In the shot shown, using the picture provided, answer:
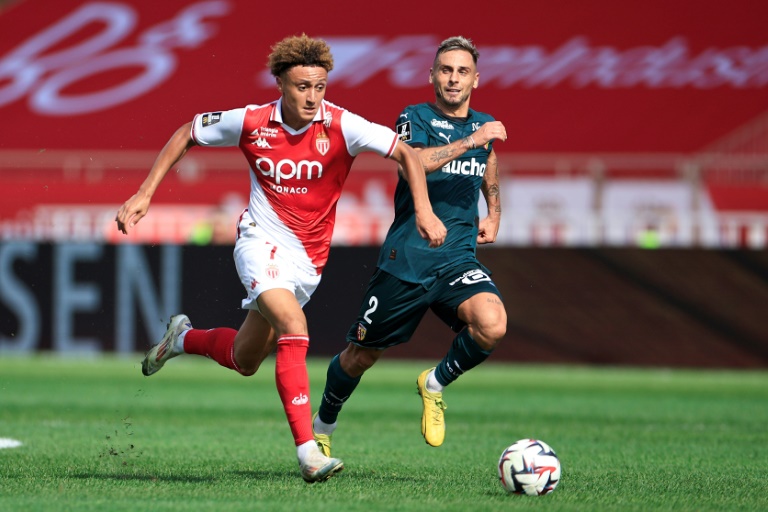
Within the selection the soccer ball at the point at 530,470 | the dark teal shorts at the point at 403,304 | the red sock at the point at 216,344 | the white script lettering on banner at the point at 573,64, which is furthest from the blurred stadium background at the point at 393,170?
the soccer ball at the point at 530,470

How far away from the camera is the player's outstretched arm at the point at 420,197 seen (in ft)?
20.9

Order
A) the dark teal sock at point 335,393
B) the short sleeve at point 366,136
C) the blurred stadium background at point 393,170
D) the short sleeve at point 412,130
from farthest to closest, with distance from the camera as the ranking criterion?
the blurred stadium background at point 393,170
the dark teal sock at point 335,393
the short sleeve at point 412,130
the short sleeve at point 366,136

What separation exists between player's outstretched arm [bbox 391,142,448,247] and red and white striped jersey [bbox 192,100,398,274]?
79 mm

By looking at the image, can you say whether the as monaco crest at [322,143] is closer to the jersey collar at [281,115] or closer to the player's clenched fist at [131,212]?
the jersey collar at [281,115]

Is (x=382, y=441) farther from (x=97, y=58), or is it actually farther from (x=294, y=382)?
(x=97, y=58)

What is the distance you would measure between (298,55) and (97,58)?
25.6 m

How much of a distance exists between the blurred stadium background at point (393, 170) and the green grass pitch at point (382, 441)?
0.81 m

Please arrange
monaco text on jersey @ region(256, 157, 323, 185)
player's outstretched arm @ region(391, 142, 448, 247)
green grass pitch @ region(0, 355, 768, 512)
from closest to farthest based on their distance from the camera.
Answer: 1. green grass pitch @ region(0, 355, 768, 512)
2. player's outstretched arm @ region(391, 142, 448, 247)
3. monaco text on jersey @ region(256, 157, 323, 185)

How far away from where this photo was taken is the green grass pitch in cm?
611

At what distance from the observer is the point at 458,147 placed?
23.2ft

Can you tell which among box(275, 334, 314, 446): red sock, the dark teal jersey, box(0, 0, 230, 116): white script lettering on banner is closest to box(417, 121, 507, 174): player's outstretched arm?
the dark teal jersey

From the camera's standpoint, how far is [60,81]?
3095 cm

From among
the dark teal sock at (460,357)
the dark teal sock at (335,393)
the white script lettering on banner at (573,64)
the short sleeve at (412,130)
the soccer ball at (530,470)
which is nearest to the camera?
the soccer ball at (530,470)

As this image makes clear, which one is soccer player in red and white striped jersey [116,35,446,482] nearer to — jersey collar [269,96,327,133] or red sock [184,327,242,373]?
jersey collar [269,96,327,133]
